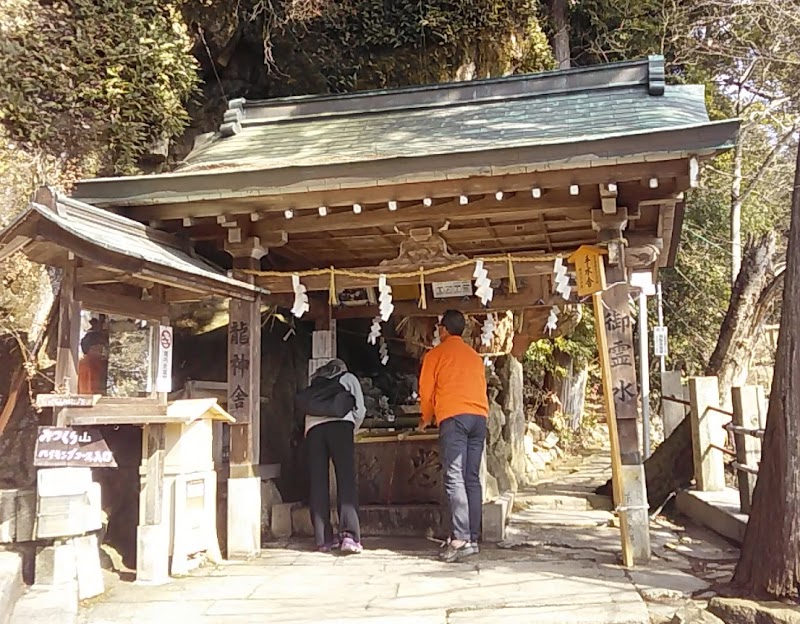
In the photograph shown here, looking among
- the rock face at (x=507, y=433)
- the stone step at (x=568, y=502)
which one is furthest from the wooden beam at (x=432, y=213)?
the stone step at (x=568, y=502)

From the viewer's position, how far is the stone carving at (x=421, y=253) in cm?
750

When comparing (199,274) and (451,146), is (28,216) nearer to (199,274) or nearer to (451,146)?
(199,274)

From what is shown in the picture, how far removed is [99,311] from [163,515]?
6.20 ft

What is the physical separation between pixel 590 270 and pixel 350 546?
3723 millimetres

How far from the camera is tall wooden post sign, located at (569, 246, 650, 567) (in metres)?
6.22

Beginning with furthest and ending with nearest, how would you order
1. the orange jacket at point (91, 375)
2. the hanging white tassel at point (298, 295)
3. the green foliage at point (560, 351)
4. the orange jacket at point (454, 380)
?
the green foliage at point (560, 351), the hanging white tassel at point (298, 295), the orange jacket at point (454, 380), the orange jacket at point (91, 375)

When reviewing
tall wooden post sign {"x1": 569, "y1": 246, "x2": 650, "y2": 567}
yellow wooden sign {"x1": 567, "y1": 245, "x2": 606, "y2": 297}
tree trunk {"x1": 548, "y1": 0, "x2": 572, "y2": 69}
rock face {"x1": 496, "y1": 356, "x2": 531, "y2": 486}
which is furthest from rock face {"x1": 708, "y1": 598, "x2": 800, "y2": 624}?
tree trunk {"x1": 548, "y1": 0, "x2": 572, "y2": 69}

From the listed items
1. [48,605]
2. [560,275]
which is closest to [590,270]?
[560,275]

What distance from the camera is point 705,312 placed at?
20.5m

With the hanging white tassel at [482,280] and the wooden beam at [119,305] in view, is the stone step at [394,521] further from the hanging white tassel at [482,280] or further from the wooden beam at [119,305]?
the wooden beam at [119,305]

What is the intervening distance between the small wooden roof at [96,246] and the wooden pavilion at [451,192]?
1.28 ft

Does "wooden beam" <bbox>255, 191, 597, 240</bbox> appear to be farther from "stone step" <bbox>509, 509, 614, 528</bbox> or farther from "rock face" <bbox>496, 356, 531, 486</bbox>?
"rock face" <bbox>496, 356, 531, 486</bbox>

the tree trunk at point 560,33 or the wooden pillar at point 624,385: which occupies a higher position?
the tree trunk at point 560,33

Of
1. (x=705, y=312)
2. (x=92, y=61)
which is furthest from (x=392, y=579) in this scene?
(x=705, y=312)
